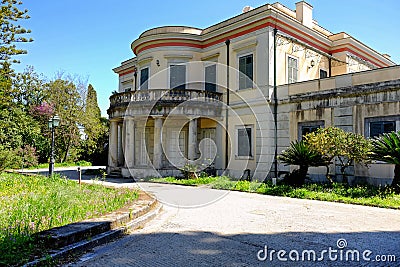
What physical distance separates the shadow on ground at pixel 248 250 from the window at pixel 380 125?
277 inches

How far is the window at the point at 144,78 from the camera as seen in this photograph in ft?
66.8

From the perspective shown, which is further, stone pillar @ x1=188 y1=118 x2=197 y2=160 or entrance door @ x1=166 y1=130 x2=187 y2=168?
entrance door @ x1=166 y1=130 x2=187 y2=168

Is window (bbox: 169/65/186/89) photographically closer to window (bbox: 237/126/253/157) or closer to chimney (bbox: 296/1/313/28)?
window (bbox: 237/126/253/157)

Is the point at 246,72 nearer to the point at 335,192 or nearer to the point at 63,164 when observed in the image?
the point at 335,192

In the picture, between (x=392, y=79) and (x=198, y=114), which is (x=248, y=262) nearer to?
(x=392, y=79)

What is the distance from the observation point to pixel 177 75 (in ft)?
63.9

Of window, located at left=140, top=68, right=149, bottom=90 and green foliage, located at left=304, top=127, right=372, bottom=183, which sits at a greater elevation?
window, located at left=140, top=68, right=149, bottom=90

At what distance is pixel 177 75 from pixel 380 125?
1098 cm

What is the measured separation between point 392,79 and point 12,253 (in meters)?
12.8

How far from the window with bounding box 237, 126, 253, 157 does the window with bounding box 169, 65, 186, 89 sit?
15.2 ft

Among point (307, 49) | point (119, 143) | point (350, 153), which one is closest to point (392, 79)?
point (350, 153)

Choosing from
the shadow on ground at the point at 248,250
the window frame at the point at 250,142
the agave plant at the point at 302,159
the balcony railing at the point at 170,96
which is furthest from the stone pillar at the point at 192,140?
the shadow on ground at the point at 248,250

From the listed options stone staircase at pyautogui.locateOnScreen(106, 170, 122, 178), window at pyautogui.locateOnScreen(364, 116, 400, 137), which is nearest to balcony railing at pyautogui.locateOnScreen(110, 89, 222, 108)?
stone staircase at pyautogui.locateOnScreen(106, 170, 122, 178)
